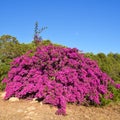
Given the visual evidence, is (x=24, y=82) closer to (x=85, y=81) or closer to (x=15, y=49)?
(x=85, y=81)

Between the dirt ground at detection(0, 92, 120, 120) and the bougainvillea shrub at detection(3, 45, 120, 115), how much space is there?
0.99 feet

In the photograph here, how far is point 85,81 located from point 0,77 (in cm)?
530

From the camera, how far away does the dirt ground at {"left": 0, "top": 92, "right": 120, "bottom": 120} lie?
829cm

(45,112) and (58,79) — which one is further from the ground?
(58,79)

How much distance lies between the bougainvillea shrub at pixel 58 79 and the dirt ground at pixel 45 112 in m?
0.30

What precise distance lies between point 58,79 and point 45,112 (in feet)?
4.74

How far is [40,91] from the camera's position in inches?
370

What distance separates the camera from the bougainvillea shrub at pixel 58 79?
31.1 feet

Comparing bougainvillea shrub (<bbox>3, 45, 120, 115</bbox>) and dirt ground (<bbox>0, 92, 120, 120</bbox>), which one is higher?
bougainvillea shrub (<bbox>3, 45, 120, 115</bbox>)

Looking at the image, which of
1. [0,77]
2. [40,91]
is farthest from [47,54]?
[0,77]

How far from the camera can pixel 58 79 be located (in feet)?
31.7

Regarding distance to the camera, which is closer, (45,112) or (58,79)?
(45,112)

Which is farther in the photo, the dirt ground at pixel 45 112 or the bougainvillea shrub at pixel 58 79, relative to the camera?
the bougainvillea shrub at pixel 58 79

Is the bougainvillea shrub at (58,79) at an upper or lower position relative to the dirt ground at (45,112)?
upper
